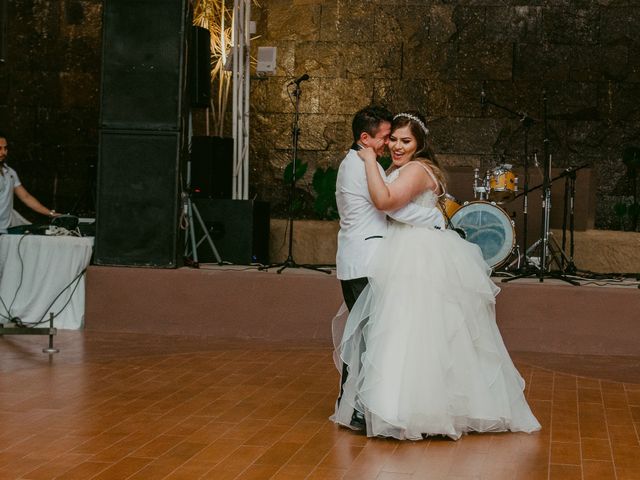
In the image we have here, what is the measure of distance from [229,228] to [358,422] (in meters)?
4.14

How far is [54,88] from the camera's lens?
1170cm

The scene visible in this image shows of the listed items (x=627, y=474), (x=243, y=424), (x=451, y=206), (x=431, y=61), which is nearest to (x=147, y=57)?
(x=451, y=206)

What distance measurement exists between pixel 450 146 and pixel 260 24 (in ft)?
7.92

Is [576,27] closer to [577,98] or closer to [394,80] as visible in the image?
[577,98]

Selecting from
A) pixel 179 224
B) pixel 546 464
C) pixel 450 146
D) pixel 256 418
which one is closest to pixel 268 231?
pixel 179 224

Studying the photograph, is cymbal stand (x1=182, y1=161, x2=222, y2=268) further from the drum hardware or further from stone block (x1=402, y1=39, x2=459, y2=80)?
stone block (x1=402, y1=39, x2=459, y2=80)

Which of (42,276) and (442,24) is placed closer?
(42,276)

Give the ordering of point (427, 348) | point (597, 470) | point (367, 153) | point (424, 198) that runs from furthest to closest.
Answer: point (424, 198)
point (367, 153)
point (427, 348)
point (597, 470)

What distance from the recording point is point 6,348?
747 cm

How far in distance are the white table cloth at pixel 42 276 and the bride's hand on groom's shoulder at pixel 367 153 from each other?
12.7 feet

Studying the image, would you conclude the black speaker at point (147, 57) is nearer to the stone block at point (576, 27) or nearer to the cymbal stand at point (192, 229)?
the cymbal stand at point (192, 229)

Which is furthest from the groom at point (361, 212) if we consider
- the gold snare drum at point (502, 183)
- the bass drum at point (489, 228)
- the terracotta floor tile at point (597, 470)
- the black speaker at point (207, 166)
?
the black speaker at point (207, 166)

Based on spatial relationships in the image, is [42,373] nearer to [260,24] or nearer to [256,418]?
[256,418]

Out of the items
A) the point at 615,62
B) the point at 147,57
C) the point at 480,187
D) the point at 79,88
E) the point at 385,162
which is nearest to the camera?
the point at 147,57
